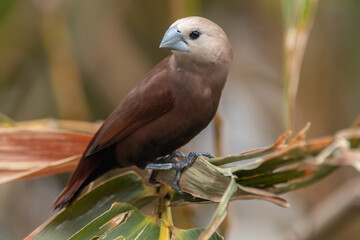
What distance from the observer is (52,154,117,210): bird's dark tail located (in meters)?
1.60

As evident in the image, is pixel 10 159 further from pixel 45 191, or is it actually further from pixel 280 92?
pixel 280 92

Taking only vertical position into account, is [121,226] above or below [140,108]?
below

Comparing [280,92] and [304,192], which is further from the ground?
[280,92]

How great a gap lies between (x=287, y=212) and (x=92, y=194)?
2.11 m

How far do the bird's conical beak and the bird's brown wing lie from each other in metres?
0.09

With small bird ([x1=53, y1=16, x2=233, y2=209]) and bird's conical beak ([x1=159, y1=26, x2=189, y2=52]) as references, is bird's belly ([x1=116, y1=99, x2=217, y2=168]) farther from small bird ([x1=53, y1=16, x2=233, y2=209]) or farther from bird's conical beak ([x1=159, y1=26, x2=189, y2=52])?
bird's conical beak ([x1=159, y1=26, x2=189, y2=52])

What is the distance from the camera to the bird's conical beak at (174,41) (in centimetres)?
163

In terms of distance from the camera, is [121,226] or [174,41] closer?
[121,226]

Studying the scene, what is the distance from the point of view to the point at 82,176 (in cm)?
170

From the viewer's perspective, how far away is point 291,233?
2316 millimetres

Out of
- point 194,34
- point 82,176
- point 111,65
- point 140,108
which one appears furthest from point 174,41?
point 111,65

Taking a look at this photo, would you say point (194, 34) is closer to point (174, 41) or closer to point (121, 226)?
point (174, 41)

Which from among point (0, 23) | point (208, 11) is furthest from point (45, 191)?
point (208, 11)

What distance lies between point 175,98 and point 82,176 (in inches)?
13.1
